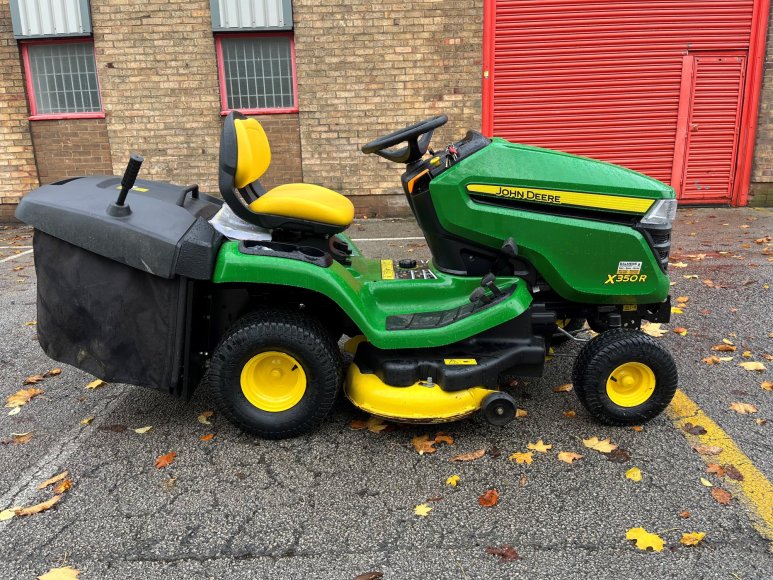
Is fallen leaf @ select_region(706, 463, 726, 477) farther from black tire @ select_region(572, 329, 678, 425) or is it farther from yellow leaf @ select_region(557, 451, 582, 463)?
yellow leaf @ select_region(557, 451, 582, 463)

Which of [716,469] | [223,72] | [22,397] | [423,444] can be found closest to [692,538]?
[716,469]

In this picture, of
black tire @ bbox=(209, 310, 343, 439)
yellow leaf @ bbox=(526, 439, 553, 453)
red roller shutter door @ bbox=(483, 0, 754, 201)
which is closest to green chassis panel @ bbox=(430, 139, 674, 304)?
yellow leaf @ bbox=(526, 439, 553, 453)

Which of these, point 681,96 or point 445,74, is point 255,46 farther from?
point 681,96

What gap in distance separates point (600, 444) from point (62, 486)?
2522 mm

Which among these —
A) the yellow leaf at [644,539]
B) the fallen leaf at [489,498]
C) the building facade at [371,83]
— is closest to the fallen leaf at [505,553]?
the fallen leaf at [489,498]

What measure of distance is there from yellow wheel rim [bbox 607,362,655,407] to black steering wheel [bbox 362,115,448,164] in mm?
1558

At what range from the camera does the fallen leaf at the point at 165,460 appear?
2869 millimetres

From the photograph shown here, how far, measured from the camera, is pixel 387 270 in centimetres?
345

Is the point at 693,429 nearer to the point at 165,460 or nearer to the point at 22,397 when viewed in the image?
the point at 165,460

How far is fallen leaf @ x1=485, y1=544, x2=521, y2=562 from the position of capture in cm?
221

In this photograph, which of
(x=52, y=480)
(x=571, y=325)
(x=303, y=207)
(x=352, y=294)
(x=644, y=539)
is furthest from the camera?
(x=571, y=325)

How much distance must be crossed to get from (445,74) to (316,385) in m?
6.93

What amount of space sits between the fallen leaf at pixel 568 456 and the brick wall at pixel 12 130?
9364mm

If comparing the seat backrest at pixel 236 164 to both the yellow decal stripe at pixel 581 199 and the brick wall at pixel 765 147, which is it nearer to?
the yellow decal stripe at pixel 581 199
